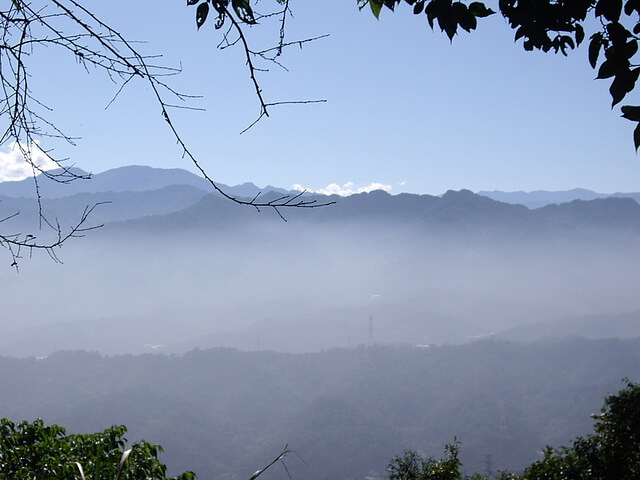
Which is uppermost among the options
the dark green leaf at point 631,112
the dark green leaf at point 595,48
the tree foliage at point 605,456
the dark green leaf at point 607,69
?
the dark green leaf at point 595,48

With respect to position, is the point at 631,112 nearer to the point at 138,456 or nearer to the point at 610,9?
the point at 610,9

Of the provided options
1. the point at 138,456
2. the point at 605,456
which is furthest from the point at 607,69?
the point at 605,456

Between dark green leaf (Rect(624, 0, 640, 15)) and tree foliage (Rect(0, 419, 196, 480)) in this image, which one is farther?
tree foliage (Rect(0, 419, 196, 480))

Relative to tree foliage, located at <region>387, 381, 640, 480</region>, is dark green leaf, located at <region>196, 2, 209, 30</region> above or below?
above

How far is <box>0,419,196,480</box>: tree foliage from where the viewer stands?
4.72 m

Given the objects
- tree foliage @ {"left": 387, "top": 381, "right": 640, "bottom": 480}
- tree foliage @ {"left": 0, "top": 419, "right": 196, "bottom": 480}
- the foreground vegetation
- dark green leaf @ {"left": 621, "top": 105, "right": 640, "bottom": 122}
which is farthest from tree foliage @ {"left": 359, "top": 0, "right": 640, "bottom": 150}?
tree foliage @ {"left": 387, "top": 381, "right": 640, "bottom": 480}

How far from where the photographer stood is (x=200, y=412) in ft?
539

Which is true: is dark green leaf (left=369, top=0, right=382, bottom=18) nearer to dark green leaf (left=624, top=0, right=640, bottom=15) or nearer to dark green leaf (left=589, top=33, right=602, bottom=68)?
dark green leaf (left=589, top=33, right=602, bottom=68)

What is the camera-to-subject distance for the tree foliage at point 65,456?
472 cm

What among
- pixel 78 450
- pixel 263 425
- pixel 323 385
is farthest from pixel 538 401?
pixel 78 450

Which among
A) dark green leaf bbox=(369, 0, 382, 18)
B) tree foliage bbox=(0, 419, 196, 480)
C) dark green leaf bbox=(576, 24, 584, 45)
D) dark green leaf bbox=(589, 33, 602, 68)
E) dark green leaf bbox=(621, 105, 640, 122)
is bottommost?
tree foliage bbox=(0, 419, 196, 480)

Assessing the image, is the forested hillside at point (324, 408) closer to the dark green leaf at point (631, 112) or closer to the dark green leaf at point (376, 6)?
the dark green leaf at point (376, 6)

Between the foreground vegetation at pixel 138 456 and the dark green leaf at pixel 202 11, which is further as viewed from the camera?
the foreground vegetation at pixel 138 456

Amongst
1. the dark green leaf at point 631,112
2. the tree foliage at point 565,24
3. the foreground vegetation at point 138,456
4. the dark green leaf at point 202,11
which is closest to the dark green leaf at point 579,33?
the tree foliage at point 565,24
